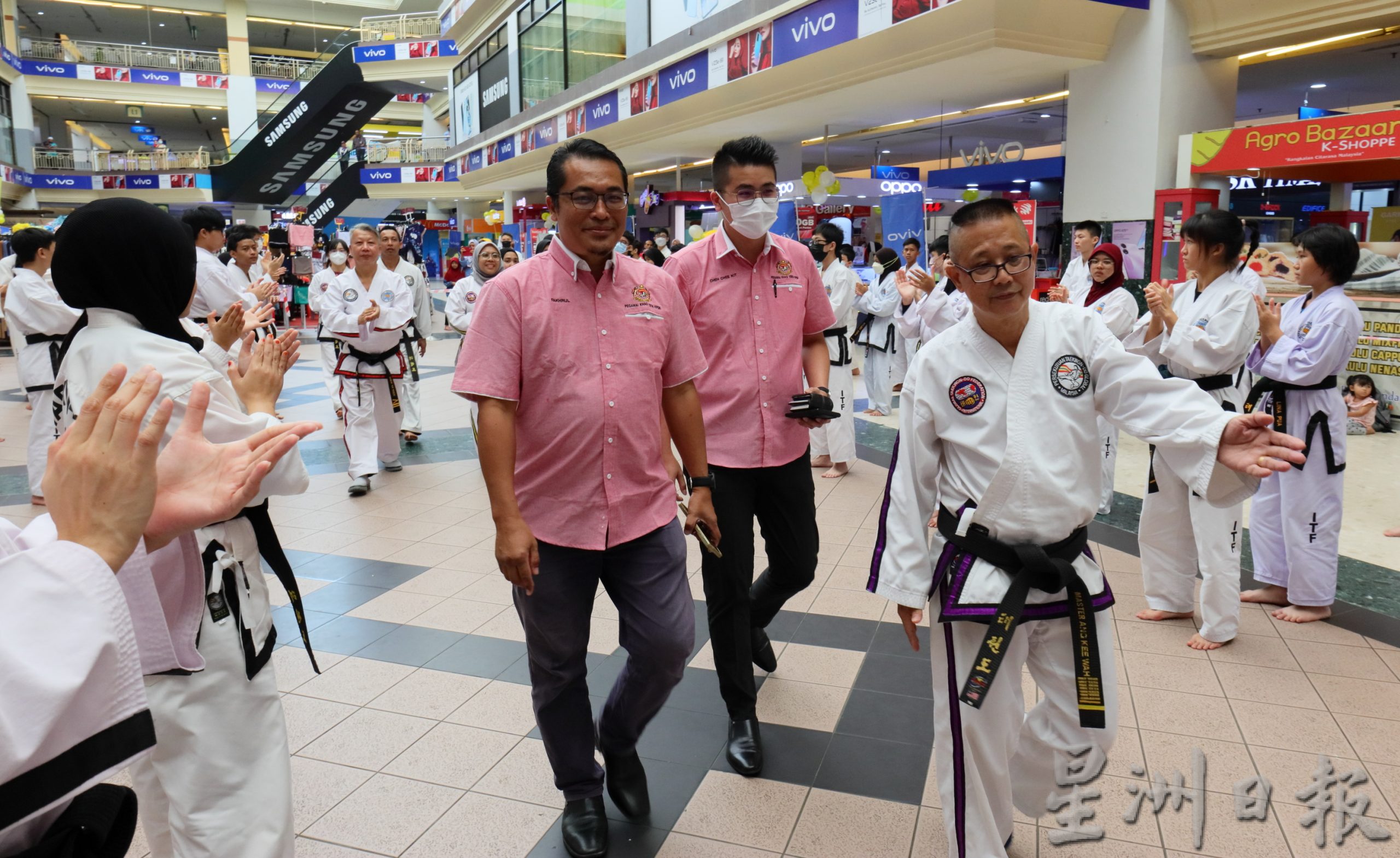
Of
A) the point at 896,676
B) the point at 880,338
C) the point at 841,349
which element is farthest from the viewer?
the point at 880,338

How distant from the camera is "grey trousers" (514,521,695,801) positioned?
2.35 metres

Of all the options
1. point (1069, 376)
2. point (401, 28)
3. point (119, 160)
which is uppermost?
point (401, 28)

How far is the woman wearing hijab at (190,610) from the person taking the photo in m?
1.83

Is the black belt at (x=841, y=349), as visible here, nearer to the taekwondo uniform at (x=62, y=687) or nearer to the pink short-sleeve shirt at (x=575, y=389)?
the pink short-sleeve shirt at (x=575, y=389)

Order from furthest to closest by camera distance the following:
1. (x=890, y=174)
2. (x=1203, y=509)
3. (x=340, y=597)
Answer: (x=890, y=174) < (x=340, y=597) < (x=1203, y=509)

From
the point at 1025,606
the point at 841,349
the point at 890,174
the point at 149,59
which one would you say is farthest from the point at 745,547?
the point at 149,59

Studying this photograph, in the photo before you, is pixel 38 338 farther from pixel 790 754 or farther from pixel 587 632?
pixel 790 754

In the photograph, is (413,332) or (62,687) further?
(413,332)

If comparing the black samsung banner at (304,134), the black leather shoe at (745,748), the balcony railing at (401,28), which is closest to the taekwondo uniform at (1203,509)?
the black leather shoe at (745,748)

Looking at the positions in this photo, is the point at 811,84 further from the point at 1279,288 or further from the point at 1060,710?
the point at 1060,710

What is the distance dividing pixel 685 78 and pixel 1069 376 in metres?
11.9

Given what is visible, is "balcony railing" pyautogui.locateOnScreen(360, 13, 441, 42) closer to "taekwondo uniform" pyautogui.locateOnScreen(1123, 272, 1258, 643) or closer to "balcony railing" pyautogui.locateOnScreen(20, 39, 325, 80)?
"balcony railing" pyautogui.locateOnScreen(20, 39, 325, 80)

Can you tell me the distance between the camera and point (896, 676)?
3.44 meters

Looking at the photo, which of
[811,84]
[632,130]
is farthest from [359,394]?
[632,130]
